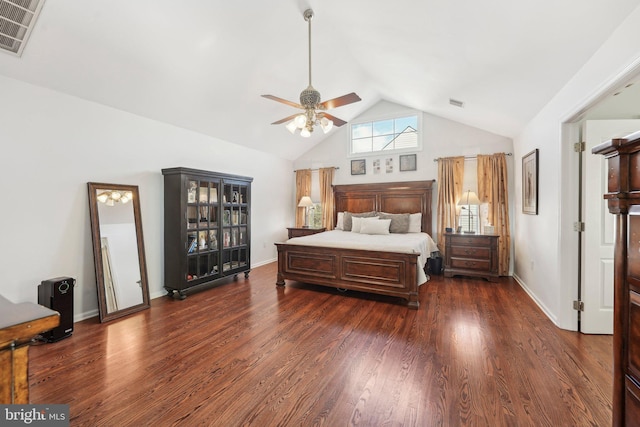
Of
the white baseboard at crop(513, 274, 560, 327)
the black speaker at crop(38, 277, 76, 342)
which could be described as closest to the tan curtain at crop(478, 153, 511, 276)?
the white baseboard at crop(513, 274, 560, 327)

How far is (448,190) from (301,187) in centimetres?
323

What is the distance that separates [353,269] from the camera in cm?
374

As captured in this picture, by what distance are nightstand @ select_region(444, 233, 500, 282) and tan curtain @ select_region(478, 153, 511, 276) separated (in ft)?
1.42

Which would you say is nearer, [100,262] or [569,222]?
[569,222]

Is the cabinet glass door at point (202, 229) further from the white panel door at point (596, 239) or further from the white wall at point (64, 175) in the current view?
the white panel door at point (596, 239)

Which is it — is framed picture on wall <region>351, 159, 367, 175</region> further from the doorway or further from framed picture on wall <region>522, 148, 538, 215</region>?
the doorway

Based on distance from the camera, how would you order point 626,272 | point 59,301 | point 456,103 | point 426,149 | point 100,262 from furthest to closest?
1. point 426,149
2. point 456,103
3. point 100,262
4. point 59,301
5. point 626,272

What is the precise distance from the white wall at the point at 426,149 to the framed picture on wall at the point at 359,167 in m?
0.07

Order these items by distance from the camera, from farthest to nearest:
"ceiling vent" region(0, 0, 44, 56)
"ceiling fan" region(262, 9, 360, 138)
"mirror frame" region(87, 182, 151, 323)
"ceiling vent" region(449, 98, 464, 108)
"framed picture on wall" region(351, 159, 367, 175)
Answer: "framed picture on wall" region(351, 159, 367, 175), "ceiling vent" region(449, 98, 464, 108), "mirror frame" region(87, 182, 151, 323), "ceiling fan" region(262, 9, 360, 138), "ceiling vent" region(0, 0, 44, 56)

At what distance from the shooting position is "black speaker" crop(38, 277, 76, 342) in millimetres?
2537

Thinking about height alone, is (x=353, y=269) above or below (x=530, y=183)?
below

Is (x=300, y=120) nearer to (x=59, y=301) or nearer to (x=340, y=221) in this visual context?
(x=59, y=301)

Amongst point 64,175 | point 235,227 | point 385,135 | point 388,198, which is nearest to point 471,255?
point 388,198

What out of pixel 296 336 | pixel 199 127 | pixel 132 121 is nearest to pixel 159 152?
pixel 132 121
